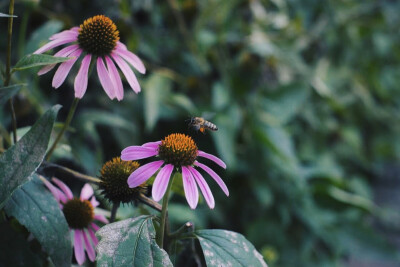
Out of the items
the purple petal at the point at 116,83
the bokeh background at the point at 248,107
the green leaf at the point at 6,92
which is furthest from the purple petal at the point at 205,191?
the bokeh background at the point at 248,107

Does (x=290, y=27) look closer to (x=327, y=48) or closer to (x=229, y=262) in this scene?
(x=327, y=48)

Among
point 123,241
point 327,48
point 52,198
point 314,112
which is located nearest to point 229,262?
point 123,241

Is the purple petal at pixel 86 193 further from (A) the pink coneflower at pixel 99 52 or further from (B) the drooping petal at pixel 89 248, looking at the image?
(A) the pink coneflower at pixel 99 52

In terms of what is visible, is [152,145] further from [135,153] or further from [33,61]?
[33,61]

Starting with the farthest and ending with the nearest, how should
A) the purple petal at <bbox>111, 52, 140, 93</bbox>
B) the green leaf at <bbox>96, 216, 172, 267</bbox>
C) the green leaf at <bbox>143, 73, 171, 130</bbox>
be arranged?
the green leaf at <bbox>143, 73, 171, 130</bbox>
the purple petal at <bbox>111, 52, 140, 93</bbox>
the green leaf at <bbox>96, 216, 172, 267</bbox>

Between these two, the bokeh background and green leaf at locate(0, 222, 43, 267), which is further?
the bokeh background

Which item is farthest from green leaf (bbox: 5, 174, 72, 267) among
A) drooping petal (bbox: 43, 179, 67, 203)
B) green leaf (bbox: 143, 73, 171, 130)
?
green leaf (bbox: 143, 73, 171, 130)

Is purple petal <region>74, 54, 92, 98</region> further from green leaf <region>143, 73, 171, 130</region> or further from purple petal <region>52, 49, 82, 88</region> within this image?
green leaf <region>143, 73, 171, 130</region>

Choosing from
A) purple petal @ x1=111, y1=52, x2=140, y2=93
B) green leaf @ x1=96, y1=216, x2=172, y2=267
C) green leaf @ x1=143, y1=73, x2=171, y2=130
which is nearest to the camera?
green leaf @ x1=96, y1=216, x2=172, y2=267
